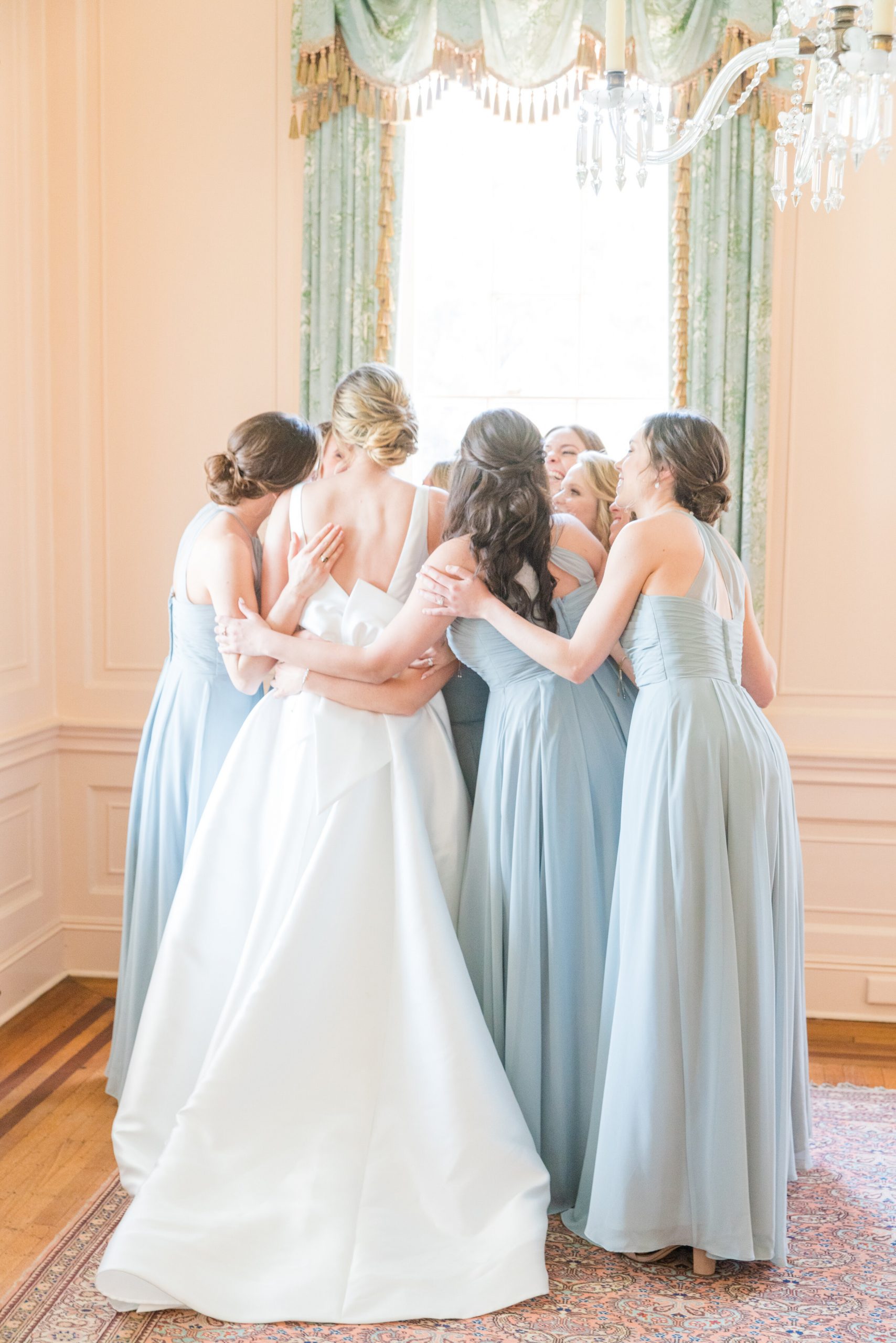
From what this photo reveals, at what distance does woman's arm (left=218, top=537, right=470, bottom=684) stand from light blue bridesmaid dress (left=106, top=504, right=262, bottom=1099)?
1.17 feet

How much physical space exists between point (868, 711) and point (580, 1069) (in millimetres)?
1864

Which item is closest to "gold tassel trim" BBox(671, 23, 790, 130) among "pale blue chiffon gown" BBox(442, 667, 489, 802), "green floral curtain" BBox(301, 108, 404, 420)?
"green floral curtain" BBox(301, 108, 404, 420)

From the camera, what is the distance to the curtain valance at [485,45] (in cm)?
368

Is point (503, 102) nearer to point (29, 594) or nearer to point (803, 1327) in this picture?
point (29, 594)

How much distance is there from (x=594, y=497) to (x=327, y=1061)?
1572 millimetres

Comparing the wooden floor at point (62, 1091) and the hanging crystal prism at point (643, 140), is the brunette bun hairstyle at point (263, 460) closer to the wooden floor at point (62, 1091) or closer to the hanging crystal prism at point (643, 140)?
the hanging crystal prism at point (643, 140)

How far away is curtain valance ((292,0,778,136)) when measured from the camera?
3.68m

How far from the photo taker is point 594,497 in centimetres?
309

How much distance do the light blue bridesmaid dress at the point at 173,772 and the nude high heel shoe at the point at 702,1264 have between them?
1631mm

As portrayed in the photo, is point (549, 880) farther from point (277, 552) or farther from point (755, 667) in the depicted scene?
point (277, 552)

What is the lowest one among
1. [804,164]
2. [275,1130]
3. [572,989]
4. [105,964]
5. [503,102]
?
[105,964]

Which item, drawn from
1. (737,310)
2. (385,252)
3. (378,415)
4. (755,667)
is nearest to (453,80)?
(385,252)

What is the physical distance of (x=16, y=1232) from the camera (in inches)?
102

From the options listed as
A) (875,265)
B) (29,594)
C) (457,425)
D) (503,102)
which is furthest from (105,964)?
(875,265)
